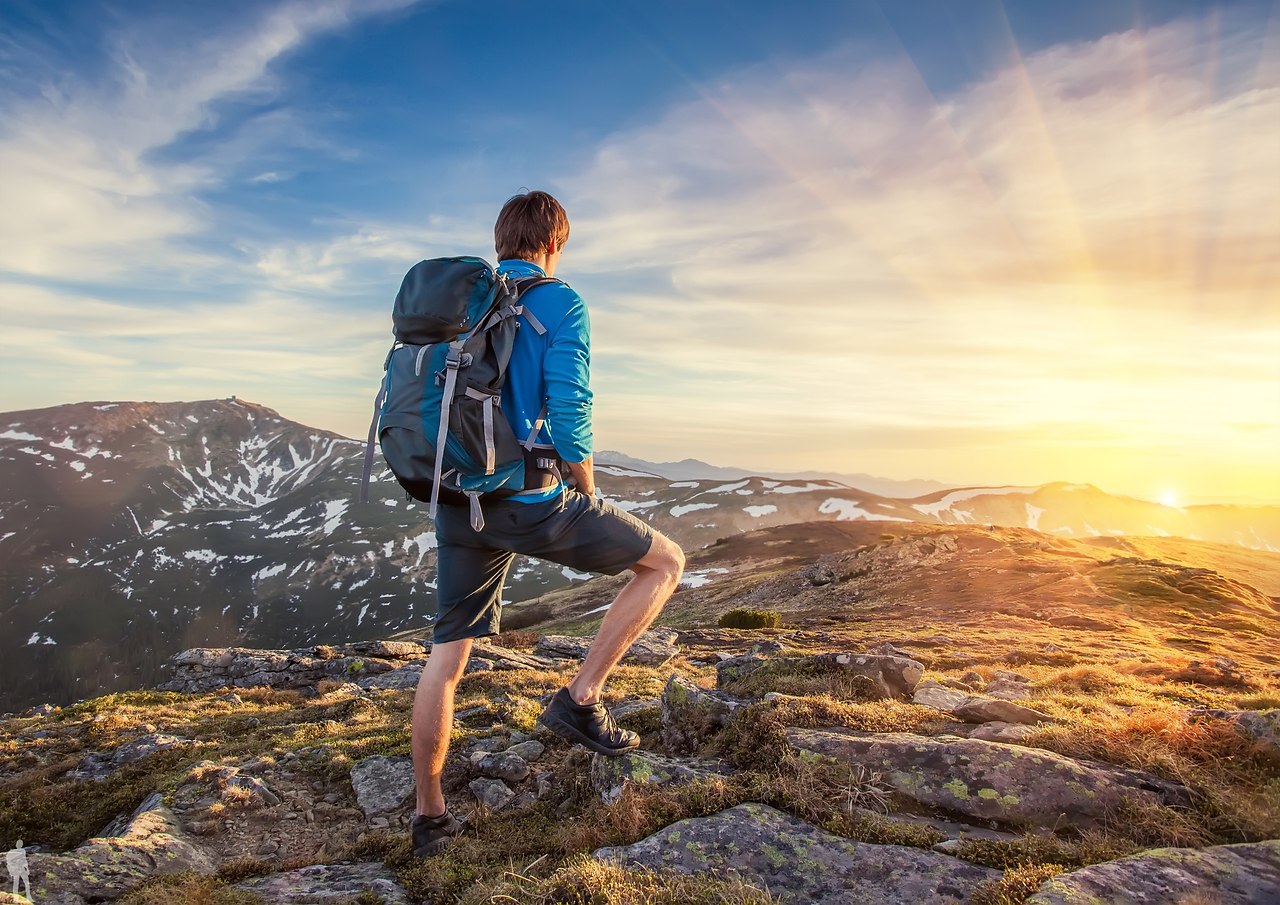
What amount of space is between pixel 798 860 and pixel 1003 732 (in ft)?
9.17

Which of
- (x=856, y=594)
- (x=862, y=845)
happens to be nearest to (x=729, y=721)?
(x=862, y=845)

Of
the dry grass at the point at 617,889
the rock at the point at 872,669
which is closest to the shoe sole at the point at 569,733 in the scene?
the dry grass at the point at 617,889

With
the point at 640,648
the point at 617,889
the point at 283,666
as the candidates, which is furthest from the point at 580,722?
the point at 283,666

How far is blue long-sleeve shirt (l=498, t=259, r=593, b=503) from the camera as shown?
4.75 m

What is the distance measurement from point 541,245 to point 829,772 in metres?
4.70

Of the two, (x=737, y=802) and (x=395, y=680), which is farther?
(x=395, y=680)

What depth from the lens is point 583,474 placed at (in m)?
5.22

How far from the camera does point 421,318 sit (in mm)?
4699

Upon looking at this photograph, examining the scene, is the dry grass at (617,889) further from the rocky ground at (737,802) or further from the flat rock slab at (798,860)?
the flat rock slab at (798,860)

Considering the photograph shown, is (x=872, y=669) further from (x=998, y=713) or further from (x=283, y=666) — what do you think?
(x=283, y=666)

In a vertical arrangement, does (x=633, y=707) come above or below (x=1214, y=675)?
above

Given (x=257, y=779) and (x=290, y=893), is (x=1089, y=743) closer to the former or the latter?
(x=290, y=893)

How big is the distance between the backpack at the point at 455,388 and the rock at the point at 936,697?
5.47 m

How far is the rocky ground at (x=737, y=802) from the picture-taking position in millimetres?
4109
